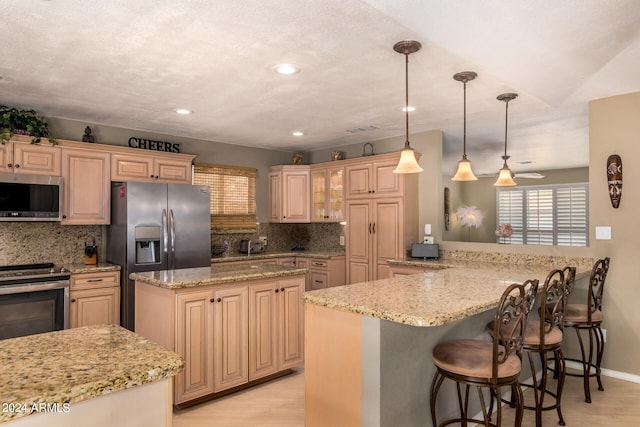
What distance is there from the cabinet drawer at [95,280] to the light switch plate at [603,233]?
4.47 metres

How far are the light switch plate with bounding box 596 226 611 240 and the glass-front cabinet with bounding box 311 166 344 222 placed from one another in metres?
2.90

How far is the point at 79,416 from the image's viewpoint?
1052 mm

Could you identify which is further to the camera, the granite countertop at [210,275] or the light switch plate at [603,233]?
the light switch plate at [603,233]

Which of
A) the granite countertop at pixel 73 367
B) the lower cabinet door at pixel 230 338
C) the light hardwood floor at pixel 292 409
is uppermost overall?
the granite countertop at pixel 73 367

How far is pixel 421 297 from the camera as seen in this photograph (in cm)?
215

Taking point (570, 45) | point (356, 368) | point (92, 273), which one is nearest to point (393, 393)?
point (356, 368)

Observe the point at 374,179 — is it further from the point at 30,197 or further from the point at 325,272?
the point at 30,197

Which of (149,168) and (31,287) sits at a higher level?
(149,168)

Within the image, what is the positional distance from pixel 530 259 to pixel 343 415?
2.77 m

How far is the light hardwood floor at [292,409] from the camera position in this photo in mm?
2738

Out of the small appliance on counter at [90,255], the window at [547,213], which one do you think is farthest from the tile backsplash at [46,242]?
the window at [547,213]

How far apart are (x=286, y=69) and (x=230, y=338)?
6.54 feet

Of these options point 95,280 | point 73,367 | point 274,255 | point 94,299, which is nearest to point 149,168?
point 95,280

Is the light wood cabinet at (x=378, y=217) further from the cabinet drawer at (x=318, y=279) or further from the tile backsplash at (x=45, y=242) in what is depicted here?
the tile backsplash at (x=45, y=242)
